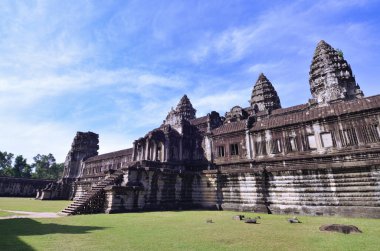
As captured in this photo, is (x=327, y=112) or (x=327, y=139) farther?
(x=327, y=112)

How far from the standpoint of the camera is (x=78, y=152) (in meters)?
55.0

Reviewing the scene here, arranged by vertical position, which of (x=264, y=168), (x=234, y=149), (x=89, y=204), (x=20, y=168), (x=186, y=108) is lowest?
(x=89, y=204)

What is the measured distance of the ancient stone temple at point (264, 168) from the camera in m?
18.2

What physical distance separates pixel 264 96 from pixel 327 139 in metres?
36.6

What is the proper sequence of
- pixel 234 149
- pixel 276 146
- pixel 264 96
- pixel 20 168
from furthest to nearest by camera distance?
pixel 20 168, pixel 264 96, pixel 234 149, pixel 276 146

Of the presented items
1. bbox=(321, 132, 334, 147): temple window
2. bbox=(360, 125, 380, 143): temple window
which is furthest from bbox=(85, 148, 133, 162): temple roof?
bbox=(360, 125, 380, 143): temple window

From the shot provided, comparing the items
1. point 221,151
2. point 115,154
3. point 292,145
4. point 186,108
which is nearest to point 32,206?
point 115,154

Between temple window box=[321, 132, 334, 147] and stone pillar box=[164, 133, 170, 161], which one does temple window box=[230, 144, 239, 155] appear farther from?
temple window box=[321, 132, 334, 147]

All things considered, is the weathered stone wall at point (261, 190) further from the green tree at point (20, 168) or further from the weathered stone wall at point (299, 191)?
the green tree at point (20, 168)

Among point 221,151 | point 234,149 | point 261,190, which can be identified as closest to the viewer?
point 261,190

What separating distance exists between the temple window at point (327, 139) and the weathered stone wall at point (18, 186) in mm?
65211

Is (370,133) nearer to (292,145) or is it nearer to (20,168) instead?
(292,145)

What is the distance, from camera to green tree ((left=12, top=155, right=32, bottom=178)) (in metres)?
79.2

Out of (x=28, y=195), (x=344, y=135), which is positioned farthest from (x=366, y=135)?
(x=28, y=195)
